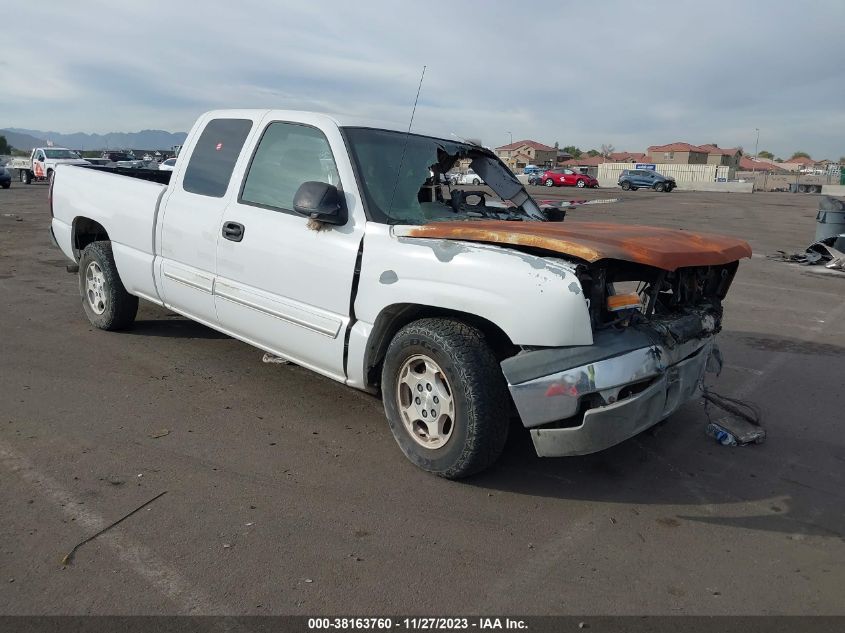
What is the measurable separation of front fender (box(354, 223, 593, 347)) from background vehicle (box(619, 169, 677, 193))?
43.7 m

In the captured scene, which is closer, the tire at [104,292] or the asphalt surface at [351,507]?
the asphalt surface at [351,507]

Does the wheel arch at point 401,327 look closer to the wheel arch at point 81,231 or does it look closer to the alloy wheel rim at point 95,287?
the alloy wheel rim at point 95,287

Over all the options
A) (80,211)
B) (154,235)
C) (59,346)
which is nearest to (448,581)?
(154,235)

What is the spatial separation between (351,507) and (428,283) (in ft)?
3.90

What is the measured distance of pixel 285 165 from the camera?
452cm

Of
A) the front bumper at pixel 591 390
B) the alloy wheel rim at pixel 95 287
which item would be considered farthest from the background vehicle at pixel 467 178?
the alloy wheel rim at pixel 95 287

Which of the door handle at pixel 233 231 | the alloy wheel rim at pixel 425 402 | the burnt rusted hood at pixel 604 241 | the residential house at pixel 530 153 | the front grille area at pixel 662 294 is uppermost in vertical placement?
the residential house at pixel 530 153

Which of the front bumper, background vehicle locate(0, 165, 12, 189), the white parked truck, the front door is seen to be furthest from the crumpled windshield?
the white parked truck

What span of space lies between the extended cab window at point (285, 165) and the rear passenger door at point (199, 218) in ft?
0.76

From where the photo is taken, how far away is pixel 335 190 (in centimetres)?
394

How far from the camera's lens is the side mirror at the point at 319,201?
3.82 m

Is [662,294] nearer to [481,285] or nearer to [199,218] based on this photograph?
[481,285]

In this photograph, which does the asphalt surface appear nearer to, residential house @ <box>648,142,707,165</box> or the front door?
the front door

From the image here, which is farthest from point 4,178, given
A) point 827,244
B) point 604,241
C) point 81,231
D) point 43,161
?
point 604,241
